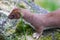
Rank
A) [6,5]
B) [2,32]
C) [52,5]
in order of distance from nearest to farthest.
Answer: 1. [2,32]
2. [6,5]
3. [52,5]

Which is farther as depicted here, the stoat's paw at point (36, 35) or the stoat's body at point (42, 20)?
the stoat's body at point (42, 20)

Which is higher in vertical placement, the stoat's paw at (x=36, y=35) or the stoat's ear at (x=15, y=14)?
the stoat's ear at (x=15, y=14)

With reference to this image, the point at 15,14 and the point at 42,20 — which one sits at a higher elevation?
the point at 15,14

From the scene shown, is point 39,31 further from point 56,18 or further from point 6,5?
point 6,5

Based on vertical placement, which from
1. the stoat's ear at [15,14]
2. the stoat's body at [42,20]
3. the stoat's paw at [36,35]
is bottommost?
the stoat's paw at [36,35]

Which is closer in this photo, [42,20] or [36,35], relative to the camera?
[36,35]

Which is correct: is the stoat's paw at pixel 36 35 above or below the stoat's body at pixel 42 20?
below

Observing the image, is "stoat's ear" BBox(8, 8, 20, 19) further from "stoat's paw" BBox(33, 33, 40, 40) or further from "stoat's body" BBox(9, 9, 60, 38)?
"stoat's paw" BBox(33, 33, 40, 40)

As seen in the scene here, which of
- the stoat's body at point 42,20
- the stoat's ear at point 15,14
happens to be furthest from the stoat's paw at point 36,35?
the stoat's ear at point 15,14

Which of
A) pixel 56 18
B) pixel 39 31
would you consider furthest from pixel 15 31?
pixel 56 18

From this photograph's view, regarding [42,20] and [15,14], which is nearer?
[15,14]

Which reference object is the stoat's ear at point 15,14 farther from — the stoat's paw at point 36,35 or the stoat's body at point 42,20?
the stoat's paw at point 36,35
